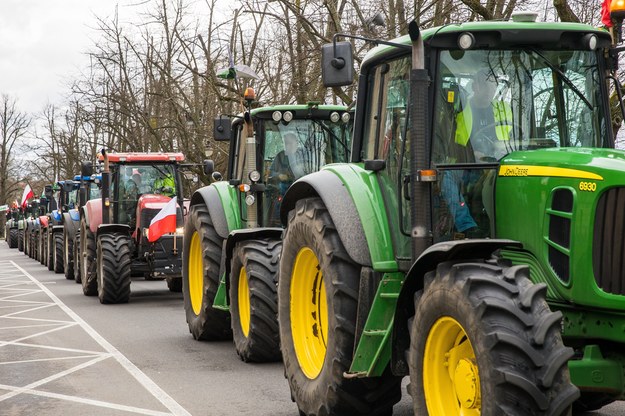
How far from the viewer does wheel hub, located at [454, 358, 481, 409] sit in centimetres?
491

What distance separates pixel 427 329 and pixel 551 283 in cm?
69

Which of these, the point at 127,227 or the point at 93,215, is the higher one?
the point at 93,215

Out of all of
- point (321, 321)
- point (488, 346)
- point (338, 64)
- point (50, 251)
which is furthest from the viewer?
point (50, 251)

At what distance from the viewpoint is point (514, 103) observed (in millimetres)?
5832

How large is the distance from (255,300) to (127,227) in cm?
859

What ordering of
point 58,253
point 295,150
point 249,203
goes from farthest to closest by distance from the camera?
point 58,253 < point 295,150 < point 249,203

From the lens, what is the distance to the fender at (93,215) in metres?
18.5

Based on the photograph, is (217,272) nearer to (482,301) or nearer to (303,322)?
(303,322)

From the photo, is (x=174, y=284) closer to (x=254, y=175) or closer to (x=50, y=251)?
(x=254, y=175)

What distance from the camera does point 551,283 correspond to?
16.9 feet

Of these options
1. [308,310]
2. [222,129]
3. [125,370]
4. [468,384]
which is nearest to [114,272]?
[222,129]

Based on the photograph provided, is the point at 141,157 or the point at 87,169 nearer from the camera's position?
the point at 141,157

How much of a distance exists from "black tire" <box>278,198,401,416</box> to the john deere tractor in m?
9.32

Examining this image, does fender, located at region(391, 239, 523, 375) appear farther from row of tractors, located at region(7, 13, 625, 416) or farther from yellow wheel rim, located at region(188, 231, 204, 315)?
yellow wheel rim, located at region(188, 231, 204, 315)
